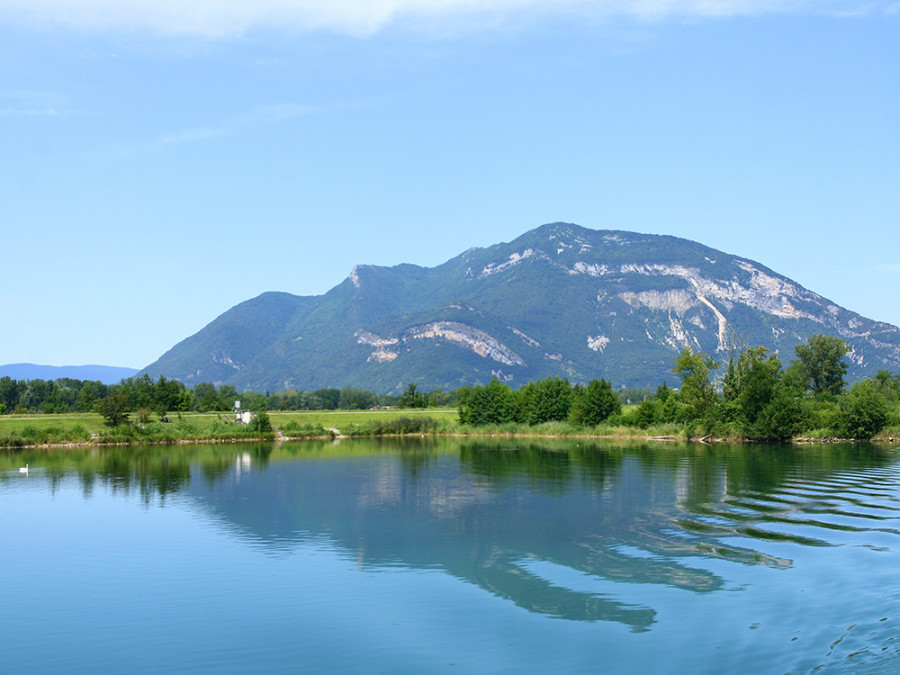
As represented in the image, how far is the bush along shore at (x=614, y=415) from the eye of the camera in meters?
80.9

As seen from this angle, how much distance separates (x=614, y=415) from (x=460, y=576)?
78.9 meters

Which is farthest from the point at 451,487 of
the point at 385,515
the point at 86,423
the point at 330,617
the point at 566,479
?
the point at 86,423

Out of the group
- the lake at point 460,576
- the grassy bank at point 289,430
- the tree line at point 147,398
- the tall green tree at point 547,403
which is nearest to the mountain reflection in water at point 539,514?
the lake at point 460,576

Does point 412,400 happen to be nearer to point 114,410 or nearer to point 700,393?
point 114,410

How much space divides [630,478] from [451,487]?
35.9ft

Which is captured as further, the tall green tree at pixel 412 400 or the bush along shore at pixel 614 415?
the tall green tree at pixel 412 400

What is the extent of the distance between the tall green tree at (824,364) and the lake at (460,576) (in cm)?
7496

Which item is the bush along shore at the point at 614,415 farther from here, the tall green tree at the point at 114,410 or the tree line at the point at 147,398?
the tree line at the point at 147,398

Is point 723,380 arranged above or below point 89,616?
above

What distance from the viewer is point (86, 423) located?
304 feet

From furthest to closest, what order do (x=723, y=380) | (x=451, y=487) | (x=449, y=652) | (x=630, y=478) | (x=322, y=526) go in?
(x=723, y=380) → (x=630, y=478) → (x=451, y=487) → (x=322, y=526) → (x=449, y=652)

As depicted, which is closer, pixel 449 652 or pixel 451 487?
pixel 449 652

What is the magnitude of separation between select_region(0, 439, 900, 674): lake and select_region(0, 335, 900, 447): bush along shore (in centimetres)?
3709

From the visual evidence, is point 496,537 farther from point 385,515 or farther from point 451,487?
point 451,487
